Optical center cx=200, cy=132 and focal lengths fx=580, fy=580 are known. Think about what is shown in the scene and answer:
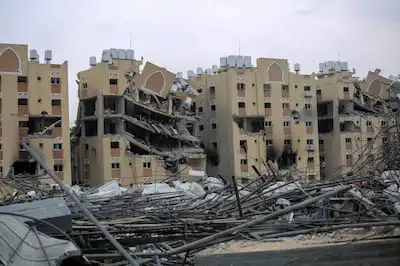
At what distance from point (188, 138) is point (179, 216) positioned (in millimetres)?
32276

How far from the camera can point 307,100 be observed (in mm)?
46125

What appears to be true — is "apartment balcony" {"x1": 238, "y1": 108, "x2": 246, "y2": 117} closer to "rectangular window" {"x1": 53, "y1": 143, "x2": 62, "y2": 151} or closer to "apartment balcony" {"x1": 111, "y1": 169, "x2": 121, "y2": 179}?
"apartment balcony" {"x1": 111, "y1": 169, "x2": 121, "y2": 179}

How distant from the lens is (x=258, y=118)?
4416cm

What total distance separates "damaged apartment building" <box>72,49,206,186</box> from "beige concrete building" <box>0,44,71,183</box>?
2.66 m

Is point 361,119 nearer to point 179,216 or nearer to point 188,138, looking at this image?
point 188,138

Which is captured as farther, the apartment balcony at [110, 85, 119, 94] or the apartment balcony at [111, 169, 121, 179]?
the apartment balcony at [110, 85, 119, 94]

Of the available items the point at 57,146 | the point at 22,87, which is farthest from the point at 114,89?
the point at 22,87

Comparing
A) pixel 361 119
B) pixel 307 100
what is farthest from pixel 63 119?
pixel 361 119

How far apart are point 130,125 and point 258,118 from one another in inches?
393

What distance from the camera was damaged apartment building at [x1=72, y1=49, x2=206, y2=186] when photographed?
38.1 metres

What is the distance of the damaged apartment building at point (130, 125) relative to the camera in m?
38.1

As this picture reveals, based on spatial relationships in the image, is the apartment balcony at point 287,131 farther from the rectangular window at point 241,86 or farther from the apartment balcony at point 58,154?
the apartment balcony at point 58,154

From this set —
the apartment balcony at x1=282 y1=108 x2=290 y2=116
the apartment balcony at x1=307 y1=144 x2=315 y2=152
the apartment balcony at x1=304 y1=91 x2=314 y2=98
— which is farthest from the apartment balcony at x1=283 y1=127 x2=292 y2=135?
the apartment balcony at x1=304 y1=91 x2=314 y2=98

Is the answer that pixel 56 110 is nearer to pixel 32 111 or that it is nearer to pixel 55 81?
pixel 32 111
